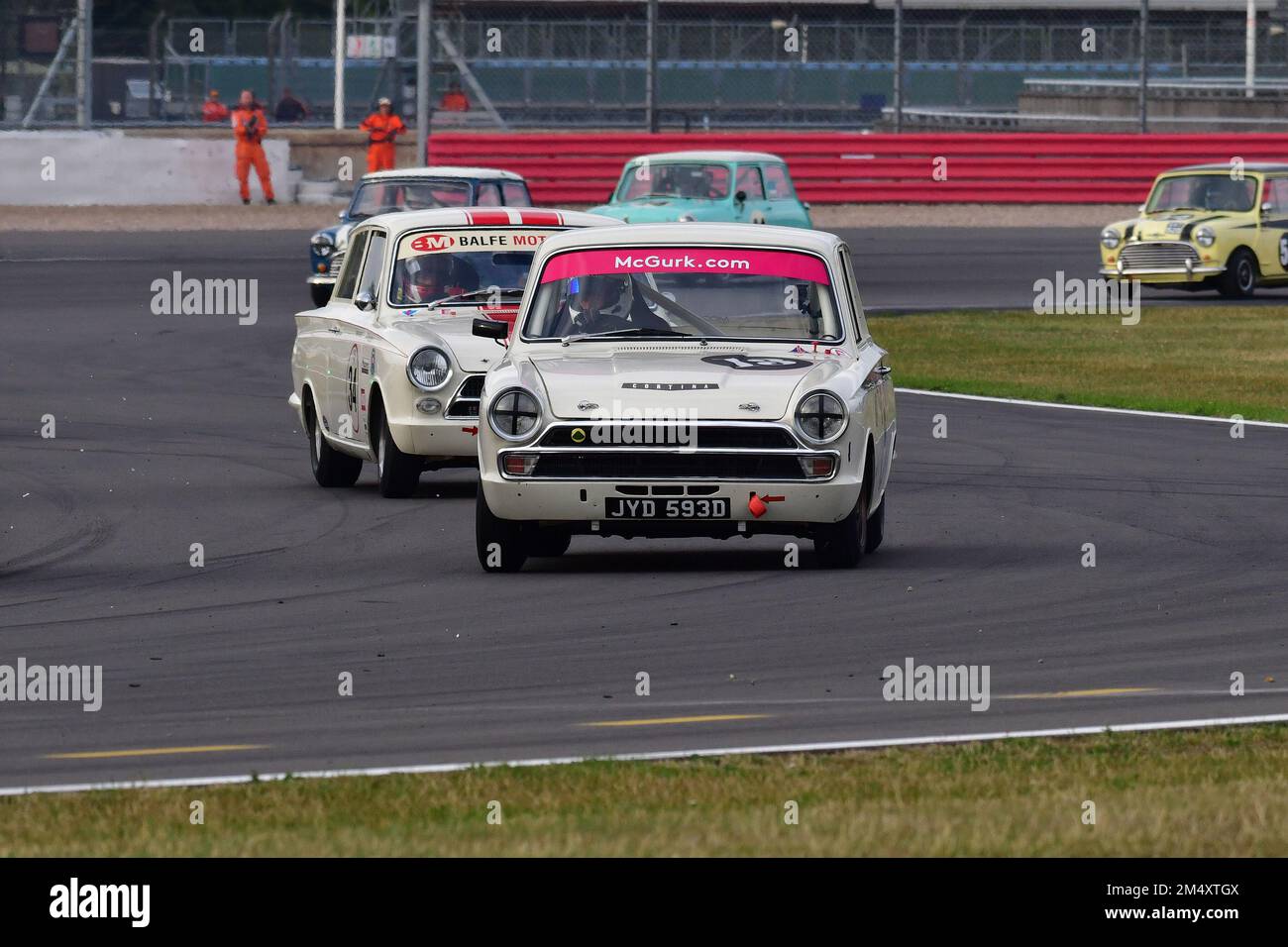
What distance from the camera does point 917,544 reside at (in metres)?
11.8

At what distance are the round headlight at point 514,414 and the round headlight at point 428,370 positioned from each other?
2268 mm

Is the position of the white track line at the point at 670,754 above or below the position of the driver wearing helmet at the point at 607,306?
below

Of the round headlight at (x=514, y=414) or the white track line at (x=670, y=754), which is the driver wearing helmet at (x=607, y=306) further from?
the white track line at (x=670, y=754)

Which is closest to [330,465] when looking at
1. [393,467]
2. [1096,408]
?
[393,467]

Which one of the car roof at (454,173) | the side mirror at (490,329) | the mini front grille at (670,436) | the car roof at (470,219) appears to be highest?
the car roof at (454,173)

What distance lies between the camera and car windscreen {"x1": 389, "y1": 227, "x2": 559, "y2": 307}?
13.7 m

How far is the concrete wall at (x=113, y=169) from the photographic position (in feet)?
109

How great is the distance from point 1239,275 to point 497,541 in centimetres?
1930

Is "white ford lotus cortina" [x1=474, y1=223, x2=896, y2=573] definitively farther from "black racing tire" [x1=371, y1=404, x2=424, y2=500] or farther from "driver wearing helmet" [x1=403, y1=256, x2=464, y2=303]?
"driver wearing helmet" [x1=403, y1=256, x2=464, y2=303]

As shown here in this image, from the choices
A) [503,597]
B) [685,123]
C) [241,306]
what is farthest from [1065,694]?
[685,123]

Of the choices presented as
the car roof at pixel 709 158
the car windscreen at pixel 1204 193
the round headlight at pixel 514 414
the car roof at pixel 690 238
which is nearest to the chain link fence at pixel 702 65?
the car roof at pixel 709 158

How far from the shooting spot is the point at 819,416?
10383 mm

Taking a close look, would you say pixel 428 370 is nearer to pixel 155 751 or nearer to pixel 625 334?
pixel 625 334

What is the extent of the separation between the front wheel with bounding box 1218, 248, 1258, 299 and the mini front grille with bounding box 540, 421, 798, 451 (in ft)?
61.9
